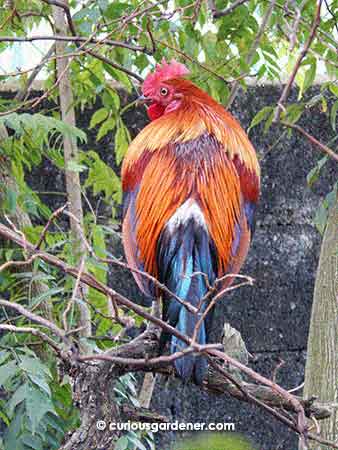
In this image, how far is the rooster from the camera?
1.92 metres

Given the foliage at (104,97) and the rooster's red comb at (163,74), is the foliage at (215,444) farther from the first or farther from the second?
the rooster's red comb at (163,74)

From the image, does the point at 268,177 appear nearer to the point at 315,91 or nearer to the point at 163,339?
the point at 315,91

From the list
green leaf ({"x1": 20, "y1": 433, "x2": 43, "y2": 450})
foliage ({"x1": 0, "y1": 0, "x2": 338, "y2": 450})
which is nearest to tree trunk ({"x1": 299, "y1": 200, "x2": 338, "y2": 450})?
foliage ({"x1": 0, "y1": 0, "x2": 338, "y2": 450})

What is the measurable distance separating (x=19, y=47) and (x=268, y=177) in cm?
95

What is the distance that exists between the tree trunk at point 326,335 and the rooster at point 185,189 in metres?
0.40

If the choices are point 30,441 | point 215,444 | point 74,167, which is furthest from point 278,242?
point 215,444

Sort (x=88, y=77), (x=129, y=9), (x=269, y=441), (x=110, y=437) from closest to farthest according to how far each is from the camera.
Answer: (x=110, y=437) → (x=129, y=9) → (x=88, y=77) → (x=269, y=441)

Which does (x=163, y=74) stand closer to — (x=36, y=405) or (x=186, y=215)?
(x=186, y=215)

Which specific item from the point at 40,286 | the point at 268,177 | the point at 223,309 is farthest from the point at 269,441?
the point at 40,286

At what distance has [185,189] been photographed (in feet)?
6.63

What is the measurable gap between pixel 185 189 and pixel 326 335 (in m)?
0.64

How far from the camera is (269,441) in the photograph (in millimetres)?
3338

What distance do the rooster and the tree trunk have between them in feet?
1.30

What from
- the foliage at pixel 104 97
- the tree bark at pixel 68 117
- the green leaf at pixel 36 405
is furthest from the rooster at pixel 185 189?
the tree bark at pixel 68 117
